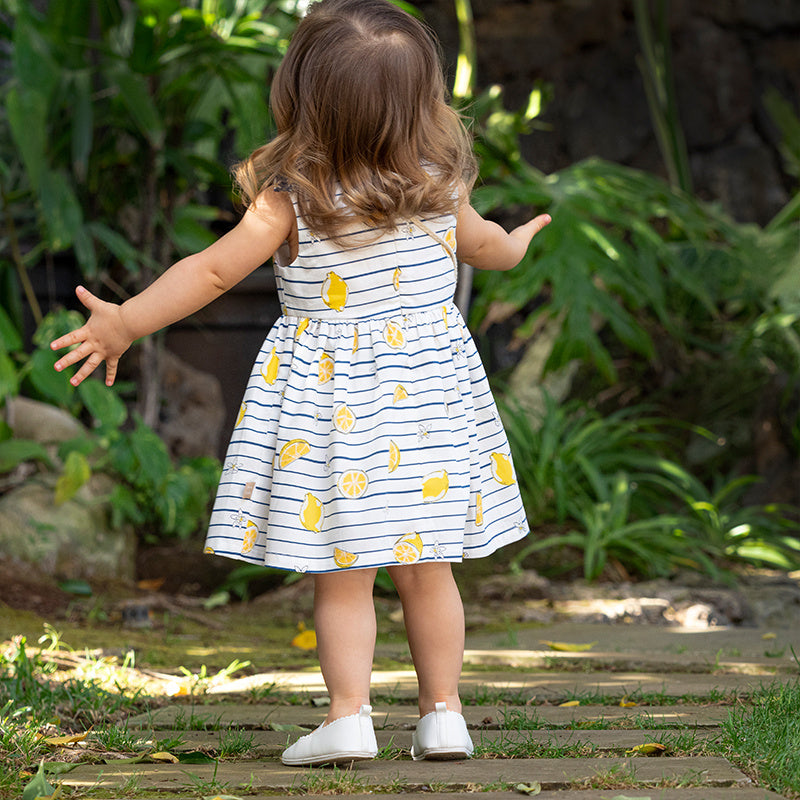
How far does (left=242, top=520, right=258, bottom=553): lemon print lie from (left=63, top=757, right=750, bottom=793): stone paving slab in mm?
322

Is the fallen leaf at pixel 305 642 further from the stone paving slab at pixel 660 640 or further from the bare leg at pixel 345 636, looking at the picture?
the bare leg at pixel 345 636

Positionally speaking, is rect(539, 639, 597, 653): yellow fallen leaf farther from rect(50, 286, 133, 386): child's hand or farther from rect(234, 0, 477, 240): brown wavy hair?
rect(50, 286, 133, 386): child's hand

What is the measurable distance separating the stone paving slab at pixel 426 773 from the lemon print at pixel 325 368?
1.90 ft

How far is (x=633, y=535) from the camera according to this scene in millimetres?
3607

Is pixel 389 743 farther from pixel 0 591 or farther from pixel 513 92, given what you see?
pixel 513 92

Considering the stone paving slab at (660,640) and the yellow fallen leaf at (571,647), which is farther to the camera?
the yellow fallen leaf at (571,647)

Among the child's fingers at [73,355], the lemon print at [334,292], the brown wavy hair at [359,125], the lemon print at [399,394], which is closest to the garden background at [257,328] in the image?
the brown wavy hair at [359,125]

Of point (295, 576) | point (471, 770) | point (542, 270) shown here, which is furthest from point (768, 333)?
point (471, 770)

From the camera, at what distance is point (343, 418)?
64.6 inches

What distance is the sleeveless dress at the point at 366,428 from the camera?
1.61m

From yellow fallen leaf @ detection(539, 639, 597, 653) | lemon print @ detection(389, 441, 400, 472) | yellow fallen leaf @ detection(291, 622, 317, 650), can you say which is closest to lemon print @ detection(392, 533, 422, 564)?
lemon print @ detection(389, 441, 400, 472)

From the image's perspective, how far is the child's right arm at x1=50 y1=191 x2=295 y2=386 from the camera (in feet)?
5.49

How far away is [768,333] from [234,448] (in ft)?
10.1

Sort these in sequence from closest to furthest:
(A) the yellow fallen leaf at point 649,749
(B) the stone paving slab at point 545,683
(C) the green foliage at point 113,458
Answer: (A) the yellow fallen leaf at point 649,749 → (B) the stone paving slab at point 545,683 → (C) the green foliage at point 113,458
